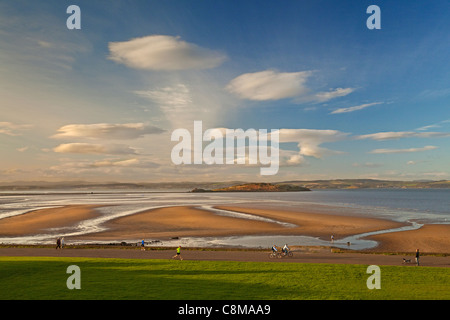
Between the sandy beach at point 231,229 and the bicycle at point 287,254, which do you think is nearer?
the bicycle at point 287,254

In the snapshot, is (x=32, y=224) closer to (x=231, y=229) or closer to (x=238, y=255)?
(x=231, y=229)

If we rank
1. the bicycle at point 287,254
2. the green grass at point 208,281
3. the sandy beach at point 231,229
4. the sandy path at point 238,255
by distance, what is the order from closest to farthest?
the green grass at point 208,281 → the sandy path at point 238,255 → the bicycle at point 287,254 → the sandy beach at point 231,229

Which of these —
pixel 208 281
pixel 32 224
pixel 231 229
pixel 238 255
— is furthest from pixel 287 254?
pixel 32 224

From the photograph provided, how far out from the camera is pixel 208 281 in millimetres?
18391

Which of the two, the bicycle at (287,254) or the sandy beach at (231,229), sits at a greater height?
the bicycle at (287,254)

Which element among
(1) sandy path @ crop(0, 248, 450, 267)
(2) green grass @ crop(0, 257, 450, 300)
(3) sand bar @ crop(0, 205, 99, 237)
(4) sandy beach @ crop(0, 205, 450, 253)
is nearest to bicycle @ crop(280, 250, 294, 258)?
(1) sandy path @ crop(0, 248, 450, 267)

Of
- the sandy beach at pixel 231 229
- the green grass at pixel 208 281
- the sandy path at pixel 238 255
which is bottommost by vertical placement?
the sandy beach at pixel 231 229

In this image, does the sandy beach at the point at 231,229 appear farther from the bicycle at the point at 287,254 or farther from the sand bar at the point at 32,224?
the bicycle at the point at 287,254

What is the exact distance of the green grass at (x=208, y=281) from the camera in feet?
51.7

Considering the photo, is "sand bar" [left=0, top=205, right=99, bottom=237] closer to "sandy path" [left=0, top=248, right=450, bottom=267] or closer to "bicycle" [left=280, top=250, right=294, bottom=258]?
"sandy path" [left=0, top=248, right=450, bottom=267]

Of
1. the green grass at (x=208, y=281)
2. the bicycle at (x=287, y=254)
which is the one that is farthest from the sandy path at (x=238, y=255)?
the green grass at (x=208, y=281)

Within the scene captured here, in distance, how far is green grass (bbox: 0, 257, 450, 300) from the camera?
1577 cm
